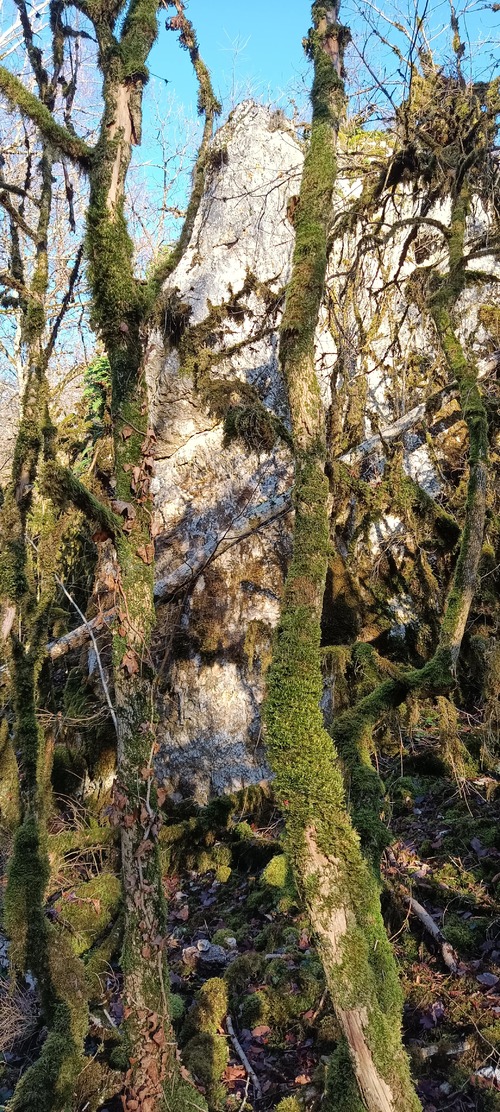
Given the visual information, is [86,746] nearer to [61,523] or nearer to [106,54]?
[61,523]

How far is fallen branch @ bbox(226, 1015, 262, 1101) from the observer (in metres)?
3.59

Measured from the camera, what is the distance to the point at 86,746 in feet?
25.2

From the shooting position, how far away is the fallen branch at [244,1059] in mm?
3588

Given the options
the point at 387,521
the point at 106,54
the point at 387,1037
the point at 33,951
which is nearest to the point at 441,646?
the point at 387,1037

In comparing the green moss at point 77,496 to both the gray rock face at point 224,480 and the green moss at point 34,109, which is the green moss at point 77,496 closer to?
the green moss at point 34,109

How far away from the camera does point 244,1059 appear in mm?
Answer: 3826

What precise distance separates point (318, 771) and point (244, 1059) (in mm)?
2896

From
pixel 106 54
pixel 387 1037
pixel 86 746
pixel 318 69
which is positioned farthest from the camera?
pixel 86 746

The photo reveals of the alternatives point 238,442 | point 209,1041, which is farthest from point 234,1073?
point 238,442

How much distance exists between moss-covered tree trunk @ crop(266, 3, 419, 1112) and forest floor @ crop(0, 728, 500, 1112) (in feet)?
1.93

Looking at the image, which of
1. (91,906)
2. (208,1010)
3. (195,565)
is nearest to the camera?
(208,1010)

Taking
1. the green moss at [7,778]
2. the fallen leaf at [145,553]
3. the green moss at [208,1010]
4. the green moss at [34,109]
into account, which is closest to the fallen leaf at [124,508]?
the fallen leaf at [145,553]

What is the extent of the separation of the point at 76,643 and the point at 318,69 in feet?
17.1

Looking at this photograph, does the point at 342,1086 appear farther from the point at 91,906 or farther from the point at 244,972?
the point at 91,906
